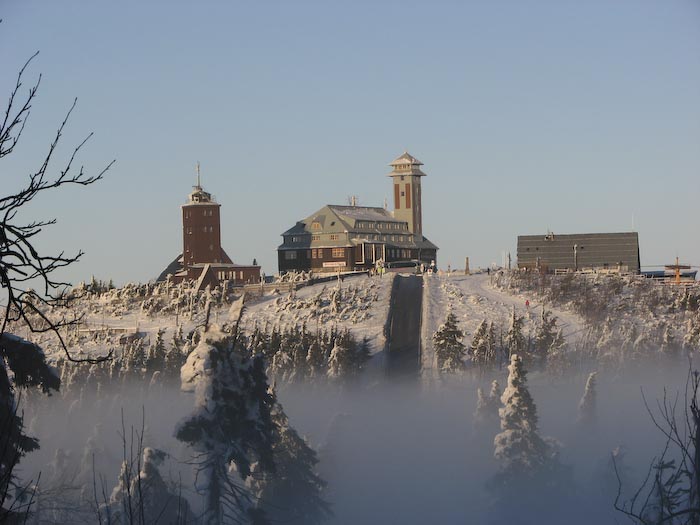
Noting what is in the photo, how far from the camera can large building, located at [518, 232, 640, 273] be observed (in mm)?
104125

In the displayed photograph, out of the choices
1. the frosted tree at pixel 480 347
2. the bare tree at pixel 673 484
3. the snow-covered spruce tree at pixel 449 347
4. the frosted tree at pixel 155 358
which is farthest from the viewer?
the frosted tree at pixel 480 347

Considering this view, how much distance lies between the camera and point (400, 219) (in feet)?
395

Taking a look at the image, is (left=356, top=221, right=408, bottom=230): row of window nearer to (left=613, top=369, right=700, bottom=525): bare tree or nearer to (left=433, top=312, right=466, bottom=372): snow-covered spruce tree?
(left=433, top=312, right=466, bottom=372): snow-covered spruce tree

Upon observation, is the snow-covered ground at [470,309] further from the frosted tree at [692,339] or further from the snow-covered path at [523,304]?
the frosted tree at [692,339]

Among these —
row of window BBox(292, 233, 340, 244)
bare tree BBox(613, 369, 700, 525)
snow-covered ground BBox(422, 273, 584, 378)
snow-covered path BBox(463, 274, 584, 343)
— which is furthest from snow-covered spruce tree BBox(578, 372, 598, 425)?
row of window BBox(292, 233, 340, 244)

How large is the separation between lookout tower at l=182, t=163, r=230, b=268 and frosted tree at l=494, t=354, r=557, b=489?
52308 mm

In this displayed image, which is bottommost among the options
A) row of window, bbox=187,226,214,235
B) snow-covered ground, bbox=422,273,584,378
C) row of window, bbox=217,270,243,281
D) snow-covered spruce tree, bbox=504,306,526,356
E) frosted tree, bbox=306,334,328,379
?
frosted tree, bbox=306,334,328,379

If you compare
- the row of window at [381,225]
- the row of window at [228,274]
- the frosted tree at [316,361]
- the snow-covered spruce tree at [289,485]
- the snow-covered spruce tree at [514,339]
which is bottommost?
the snow-covered spruce tree at [289,485]

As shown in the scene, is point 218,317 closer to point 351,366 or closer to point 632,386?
point 351,366

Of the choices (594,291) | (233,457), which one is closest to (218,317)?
(594,291)

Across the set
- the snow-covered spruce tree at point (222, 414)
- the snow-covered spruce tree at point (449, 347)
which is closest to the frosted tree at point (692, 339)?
the snow-covered spruce tree at point (449, 347)

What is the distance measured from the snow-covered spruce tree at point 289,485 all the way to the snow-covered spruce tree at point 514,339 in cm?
2887

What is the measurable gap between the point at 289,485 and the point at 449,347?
93.3 feet

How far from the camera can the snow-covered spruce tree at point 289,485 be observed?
48.2 m
